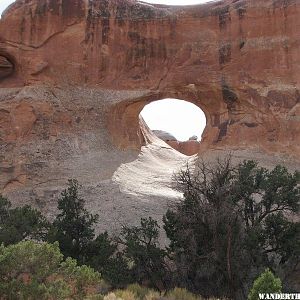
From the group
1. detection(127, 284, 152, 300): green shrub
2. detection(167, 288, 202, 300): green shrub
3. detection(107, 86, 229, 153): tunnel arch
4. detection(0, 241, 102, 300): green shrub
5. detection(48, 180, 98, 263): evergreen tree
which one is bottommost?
detection(127, 284, 152, 300): green shrub

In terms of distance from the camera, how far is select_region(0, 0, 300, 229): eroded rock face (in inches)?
966

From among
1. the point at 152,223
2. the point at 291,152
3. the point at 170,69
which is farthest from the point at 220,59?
the point at 152,223

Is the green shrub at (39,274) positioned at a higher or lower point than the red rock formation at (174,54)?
lower

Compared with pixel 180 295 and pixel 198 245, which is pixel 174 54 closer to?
pixel 198 245

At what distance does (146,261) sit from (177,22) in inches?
647

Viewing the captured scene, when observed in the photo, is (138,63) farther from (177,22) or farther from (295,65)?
(295,65)

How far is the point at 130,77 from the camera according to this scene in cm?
2702

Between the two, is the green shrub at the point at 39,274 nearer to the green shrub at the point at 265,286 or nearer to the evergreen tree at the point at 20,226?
the green shrub at the point at 265,286

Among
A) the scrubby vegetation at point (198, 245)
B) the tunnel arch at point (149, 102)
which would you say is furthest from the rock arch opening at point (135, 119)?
the scrubby vegetation at point (198, 245)

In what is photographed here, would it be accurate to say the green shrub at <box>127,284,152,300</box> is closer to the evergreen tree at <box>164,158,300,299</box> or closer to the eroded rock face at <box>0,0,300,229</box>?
the evergreen tree at <box>164,158,300,299</box>

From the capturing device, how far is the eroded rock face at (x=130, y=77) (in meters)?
24.5

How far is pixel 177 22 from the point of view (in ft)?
90.6

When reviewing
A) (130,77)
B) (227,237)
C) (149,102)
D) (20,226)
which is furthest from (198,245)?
(130,77)

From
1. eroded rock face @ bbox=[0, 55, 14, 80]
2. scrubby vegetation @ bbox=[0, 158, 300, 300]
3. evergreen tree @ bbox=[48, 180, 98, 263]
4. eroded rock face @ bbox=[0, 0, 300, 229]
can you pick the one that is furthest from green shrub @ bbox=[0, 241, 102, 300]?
eroded rock face @ bbox=[0, 55, 14, 80]
